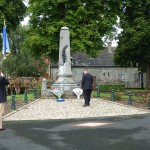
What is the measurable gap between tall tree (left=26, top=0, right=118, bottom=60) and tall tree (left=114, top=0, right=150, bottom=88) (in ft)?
5.59

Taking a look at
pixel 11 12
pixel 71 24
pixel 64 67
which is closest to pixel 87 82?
pixel 64 67

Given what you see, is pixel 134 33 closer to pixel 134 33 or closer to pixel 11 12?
pixel 134 33

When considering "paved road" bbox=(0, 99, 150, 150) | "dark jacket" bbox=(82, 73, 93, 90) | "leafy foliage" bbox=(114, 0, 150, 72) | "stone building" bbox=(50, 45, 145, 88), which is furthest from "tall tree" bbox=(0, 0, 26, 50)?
"paved road" bbox=(0, 99, 150, 150)

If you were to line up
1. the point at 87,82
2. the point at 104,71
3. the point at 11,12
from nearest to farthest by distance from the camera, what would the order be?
the point at 87,82
the point at 11,12
the point at 104,71

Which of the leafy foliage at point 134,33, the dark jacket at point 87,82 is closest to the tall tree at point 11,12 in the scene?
the leafy foliage at point 134,33

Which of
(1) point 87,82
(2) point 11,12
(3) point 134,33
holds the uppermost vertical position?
(2) point 11,12

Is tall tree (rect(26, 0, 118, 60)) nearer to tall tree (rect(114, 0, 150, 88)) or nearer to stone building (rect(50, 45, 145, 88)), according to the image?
tall tree (rect(114, 0, 150, 88))

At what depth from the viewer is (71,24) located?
3534cm

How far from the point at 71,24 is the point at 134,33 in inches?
250

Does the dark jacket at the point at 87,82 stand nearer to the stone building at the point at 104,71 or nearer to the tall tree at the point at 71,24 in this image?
the tall tree at the point at 71,24

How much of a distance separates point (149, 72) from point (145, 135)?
29843 millimetres

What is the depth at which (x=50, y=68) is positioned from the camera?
54.0 metres

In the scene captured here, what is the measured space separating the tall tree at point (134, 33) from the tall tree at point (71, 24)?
170 centimetres

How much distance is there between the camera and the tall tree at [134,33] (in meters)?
35.1
